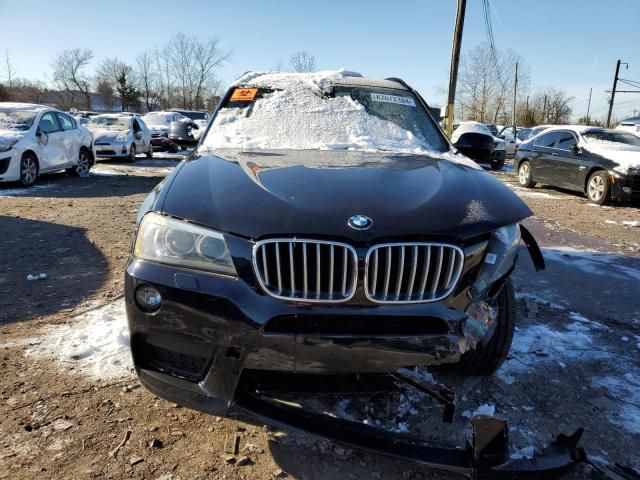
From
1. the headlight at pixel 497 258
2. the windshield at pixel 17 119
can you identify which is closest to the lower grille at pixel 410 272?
the headlight at pixel 497 258

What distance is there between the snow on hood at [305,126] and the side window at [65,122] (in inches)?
352

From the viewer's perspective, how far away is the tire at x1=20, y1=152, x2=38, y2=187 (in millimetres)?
9477

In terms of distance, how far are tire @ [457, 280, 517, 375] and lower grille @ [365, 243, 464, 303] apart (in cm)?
72

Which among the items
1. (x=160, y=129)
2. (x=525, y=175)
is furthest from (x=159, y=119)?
(x=525, y=175)

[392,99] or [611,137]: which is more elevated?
[392,99]

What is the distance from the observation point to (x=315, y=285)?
187 cm

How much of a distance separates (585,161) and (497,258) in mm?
9750

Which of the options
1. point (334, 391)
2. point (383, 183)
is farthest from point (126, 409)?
point (383, 183)

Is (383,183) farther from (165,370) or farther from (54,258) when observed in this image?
(54,258)

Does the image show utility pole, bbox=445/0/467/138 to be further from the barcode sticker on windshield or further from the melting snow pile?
the melting snow pile

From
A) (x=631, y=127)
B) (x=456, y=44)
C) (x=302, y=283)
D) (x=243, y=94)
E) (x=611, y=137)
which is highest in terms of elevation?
(x=456, y=44)

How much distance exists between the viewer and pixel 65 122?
37.1 feet

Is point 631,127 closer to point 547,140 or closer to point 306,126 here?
point 547,140

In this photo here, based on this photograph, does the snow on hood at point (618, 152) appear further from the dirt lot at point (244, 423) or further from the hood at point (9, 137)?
the hood at point (9, 137)
